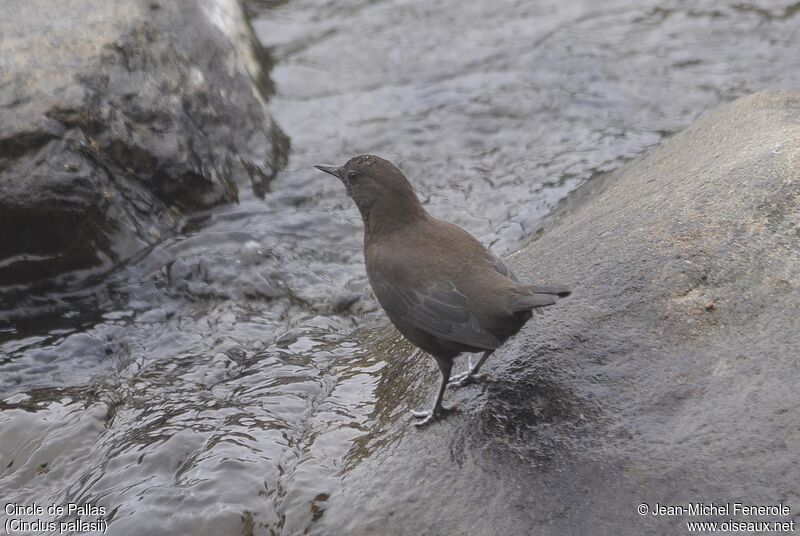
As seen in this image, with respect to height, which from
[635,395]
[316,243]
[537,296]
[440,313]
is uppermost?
[537,296]

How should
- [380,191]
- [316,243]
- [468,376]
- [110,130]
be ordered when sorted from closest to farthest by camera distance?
[468,376]
[380,191]
[110,130]
[316,243]

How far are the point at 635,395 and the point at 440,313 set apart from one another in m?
0.80

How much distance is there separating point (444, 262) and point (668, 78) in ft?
15.8

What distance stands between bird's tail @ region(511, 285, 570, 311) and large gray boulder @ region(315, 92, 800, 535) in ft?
1.33

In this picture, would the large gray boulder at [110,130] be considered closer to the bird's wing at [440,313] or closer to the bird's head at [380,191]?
the bird's head at [380,191]

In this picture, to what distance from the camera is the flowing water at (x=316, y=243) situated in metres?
3.84

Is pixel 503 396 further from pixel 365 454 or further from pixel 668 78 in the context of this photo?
pixel 668 78

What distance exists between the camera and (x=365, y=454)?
363 centimetres

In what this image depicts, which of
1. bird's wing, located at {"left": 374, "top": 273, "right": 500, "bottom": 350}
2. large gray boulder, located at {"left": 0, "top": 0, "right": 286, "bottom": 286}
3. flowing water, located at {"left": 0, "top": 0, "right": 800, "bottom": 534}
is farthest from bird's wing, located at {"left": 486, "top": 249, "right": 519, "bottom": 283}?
large gray boulder, located at {"left": 0, "top": 0, "right": 286, "bottom": 286}

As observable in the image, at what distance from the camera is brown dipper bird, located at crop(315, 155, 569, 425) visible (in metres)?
3.42

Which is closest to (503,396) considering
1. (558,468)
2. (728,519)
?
Answer: (558,468)

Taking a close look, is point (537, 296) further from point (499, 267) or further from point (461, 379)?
point (461, 379)

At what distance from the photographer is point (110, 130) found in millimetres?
5582

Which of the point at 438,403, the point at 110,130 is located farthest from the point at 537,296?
the point at 110,130
